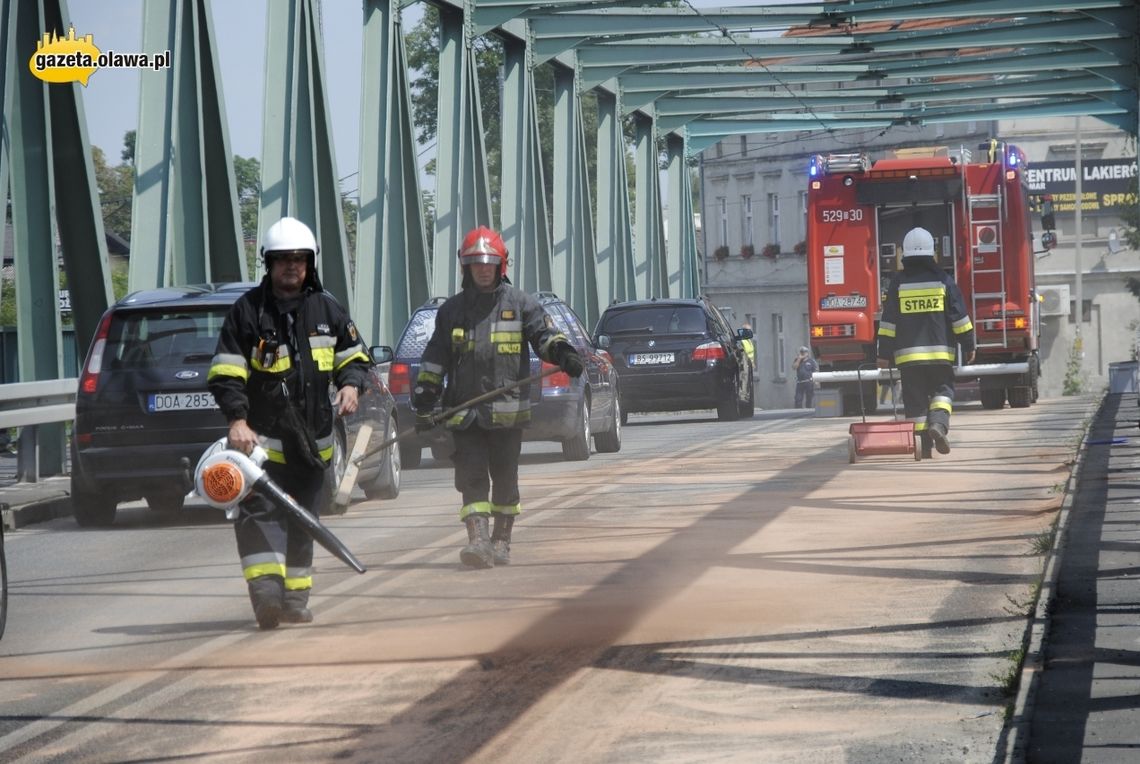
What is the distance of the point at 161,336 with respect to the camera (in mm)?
12680

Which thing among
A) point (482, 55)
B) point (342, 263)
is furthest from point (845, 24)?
point (482, 55)

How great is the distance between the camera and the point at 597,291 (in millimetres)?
35094

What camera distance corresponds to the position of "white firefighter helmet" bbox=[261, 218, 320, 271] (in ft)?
26.0

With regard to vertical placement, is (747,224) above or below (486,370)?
above

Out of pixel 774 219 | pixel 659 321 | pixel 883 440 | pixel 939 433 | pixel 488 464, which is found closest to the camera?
pixel 488 464

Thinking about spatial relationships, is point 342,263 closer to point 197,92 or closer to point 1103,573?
point 197,92

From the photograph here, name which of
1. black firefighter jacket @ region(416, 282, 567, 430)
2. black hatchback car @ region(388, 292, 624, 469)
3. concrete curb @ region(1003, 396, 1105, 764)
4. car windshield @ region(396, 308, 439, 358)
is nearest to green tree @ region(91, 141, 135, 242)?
black hatchback car @ region(388, 292, 624, 469)

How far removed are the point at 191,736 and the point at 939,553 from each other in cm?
468

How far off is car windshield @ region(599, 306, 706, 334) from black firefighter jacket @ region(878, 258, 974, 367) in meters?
9.02

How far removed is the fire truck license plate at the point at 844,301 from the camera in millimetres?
24328

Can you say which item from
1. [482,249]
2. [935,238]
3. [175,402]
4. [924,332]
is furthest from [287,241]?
[935,238]

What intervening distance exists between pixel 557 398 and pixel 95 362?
17.8 ft

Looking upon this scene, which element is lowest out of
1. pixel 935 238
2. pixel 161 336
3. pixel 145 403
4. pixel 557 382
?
pixel 557 382

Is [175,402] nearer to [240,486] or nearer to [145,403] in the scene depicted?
[145,403]
